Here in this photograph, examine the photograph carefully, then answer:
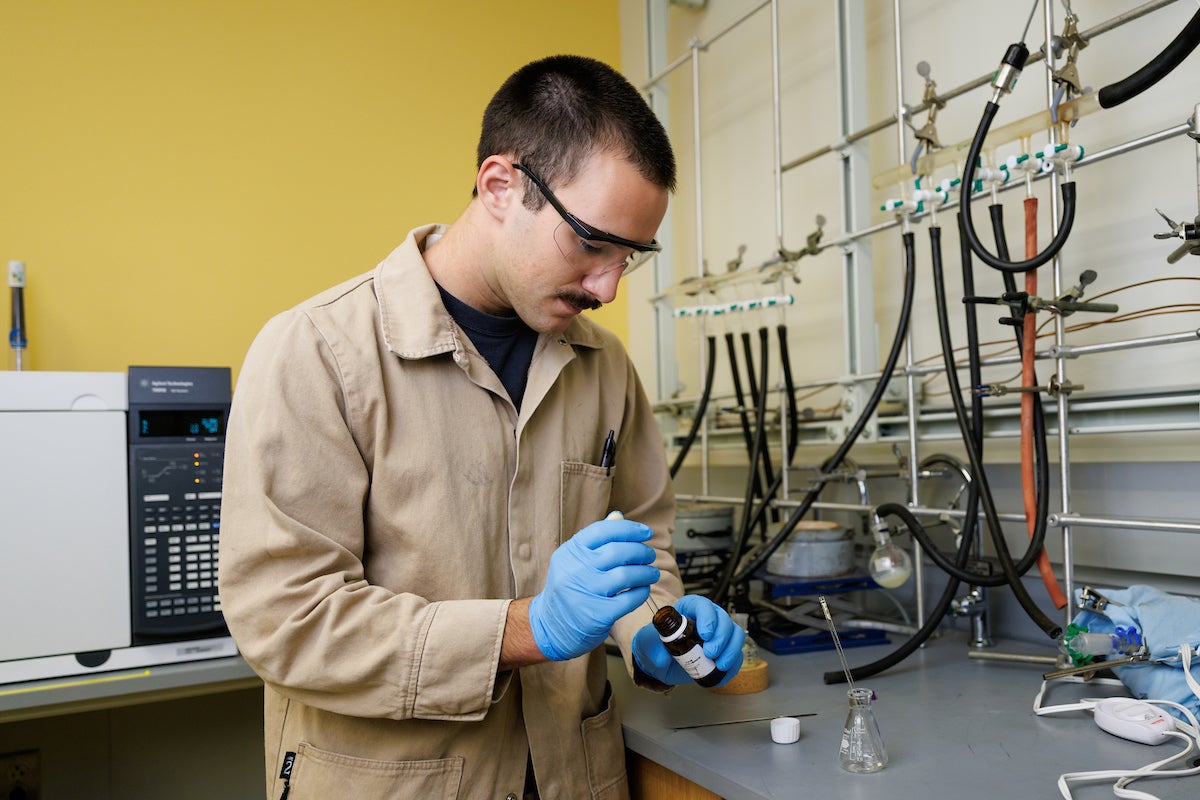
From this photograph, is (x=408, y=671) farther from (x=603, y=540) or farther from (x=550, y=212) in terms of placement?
(x=550, y=212)

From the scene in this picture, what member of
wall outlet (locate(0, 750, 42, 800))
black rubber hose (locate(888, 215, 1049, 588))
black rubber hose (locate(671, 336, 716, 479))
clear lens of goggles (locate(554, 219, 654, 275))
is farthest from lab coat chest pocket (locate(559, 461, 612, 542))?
wall outlet (locate(0, 750, 42, 800))

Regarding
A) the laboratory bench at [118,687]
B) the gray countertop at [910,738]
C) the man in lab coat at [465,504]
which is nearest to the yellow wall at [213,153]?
the laboratory bench at [118,687]

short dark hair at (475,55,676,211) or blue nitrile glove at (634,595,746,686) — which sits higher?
short dark hair at (475,55,676,211)

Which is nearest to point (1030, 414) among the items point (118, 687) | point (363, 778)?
point (363, 778)

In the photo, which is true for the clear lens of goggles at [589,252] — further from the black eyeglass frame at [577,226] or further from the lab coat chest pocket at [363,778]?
the lab coat chest pocket at [363,778]

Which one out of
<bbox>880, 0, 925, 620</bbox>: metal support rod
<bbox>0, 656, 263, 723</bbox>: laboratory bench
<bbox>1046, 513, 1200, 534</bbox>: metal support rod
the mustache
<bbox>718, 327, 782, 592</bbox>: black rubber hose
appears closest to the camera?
the mustache

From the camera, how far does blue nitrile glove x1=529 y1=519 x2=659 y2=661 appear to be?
0.96m

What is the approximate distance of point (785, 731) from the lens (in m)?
1.11

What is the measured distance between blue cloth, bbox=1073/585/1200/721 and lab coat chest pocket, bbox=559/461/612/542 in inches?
30.3

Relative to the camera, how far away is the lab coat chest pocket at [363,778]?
1014 millimetres

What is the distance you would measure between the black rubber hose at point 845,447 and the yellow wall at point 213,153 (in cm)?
137

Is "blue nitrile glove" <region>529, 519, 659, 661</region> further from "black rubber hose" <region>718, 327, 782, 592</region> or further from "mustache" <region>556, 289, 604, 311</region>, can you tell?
"black rubber hose" <region>718, 327, 782, 592</region>

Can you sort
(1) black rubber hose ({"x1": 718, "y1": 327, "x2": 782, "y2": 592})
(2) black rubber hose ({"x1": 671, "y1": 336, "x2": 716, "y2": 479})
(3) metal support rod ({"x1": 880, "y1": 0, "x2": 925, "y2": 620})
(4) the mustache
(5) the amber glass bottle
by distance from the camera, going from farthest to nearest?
(2) black rubber hose ({"x1": 671, "y1": 336, "x2": 716, "y2": 479}) → (1) black rubber hose ({"x1": 718, "y1": 327, "x2": 782, "y2": 592}) → (3) metal support rod ({"x1": 880, "y1": 0, "x2": 925, "y2": 620}) → (4) the mustache → (5) the amber glass bottle

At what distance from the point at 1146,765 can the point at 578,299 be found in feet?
2.85
